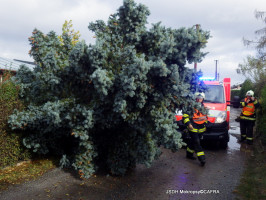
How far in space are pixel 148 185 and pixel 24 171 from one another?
2.52 m

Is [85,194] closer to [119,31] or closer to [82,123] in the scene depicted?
[82,123]

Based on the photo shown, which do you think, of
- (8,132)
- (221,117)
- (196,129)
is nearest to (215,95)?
(221,117)

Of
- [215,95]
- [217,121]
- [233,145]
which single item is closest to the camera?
[217,121]

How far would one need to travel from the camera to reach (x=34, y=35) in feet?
18.4

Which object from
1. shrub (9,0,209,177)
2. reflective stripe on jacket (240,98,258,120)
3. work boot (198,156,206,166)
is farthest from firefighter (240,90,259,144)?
shrub (9,0,209,177)

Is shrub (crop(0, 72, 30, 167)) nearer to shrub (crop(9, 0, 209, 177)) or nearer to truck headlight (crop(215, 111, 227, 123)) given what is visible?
shrub (crop(9, 0, 209, 177))

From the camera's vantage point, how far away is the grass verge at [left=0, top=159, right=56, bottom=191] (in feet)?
15.6

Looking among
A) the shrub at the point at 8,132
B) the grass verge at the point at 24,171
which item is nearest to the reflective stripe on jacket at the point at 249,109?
the grass verge at the point at 24,171

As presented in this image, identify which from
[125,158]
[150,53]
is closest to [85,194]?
[125,158]

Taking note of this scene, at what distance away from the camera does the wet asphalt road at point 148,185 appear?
→ 14.6ft

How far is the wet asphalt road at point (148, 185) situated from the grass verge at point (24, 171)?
0.18 m

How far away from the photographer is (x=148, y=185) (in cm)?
507

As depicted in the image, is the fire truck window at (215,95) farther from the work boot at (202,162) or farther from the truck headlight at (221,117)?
the work boot at (202,162)

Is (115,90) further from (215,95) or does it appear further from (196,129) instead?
(215,95)
